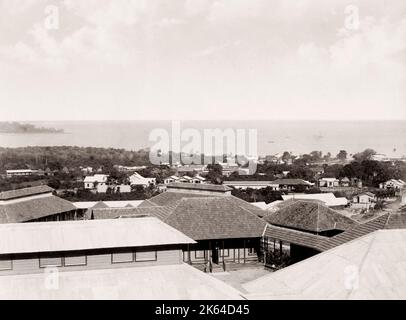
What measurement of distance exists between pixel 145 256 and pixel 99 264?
1.80m

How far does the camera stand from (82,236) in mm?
18219

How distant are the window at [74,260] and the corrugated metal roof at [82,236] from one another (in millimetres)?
355

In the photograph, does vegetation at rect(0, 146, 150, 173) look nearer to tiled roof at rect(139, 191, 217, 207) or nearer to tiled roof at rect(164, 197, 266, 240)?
tiled roof at rect(139, 191, 217, 207)

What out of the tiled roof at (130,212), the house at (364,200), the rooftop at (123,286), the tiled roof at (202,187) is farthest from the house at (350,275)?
the house at (364,200)

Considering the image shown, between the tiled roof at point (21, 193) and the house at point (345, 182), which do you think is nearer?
the tiled roof at point (21, 193)

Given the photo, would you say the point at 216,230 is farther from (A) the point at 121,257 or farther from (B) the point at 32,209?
(B) the point at 32,209

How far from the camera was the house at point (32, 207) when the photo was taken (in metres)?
33.7

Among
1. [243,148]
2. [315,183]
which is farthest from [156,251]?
[315,183]

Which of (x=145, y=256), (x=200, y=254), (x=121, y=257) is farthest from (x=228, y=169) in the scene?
(x=121, y=257)

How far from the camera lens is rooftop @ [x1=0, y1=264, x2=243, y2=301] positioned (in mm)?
14776

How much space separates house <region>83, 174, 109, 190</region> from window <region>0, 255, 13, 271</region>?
60384 millimetres

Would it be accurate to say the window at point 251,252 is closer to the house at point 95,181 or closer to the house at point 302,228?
the house at point 302,228

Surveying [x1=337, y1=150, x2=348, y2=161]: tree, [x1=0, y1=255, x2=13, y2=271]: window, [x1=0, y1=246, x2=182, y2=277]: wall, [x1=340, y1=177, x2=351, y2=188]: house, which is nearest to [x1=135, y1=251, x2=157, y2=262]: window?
[x1=0, y1=246, x2=182, y2=277]: wall
